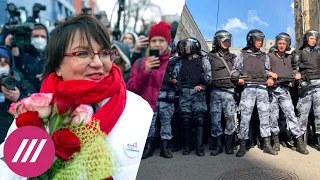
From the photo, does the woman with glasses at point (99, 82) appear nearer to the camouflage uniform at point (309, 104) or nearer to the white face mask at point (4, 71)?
the white face mask at point (4, 71)

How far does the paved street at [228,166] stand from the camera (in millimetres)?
2984

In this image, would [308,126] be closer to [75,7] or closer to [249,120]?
[249,120]

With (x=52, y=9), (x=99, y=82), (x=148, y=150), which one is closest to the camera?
(x=99, y=82)

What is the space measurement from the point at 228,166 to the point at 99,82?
8.46 feet

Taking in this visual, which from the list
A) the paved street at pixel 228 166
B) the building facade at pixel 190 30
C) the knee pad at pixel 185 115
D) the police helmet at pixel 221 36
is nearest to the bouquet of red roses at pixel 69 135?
the building facade at pixel 190 30

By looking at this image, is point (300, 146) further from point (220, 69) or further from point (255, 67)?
point (220, 69)

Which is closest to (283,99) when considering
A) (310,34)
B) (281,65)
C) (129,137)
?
(281,65)

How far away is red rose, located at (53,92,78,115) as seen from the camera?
2.56ft

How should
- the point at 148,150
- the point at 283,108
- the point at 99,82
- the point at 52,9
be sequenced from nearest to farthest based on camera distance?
1. the point at 99,82
2. the point at 52,9
3. the point at 148,150
4. the point at 283,108

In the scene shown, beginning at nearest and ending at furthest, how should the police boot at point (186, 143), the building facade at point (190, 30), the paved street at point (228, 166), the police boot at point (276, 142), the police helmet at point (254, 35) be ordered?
1. the building facade at point (190, 30)
2. the police helmet at point (254, 35)
3. the paved street at point (228, 166)
4. the police boot at point (186, 143)
5. the police boot at point (276, 142)

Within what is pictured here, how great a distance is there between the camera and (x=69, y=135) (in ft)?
2.56

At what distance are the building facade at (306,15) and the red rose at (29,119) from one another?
6.11ft

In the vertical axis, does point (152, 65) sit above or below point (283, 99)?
A: above

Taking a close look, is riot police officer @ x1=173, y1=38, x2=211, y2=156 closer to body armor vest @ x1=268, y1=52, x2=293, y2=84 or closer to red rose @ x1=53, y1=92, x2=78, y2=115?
body armor vest @ x1=268, y1=52, x2=293, y2=84
